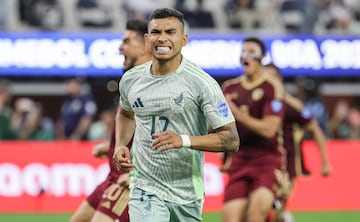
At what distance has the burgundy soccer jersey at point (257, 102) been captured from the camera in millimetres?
10758

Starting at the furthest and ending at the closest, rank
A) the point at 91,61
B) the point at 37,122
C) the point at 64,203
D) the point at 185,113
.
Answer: the point at 91,61 < the point at 37,122 < the point at 64,203 < the point at 185,113

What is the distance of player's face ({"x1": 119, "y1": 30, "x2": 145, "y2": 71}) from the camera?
9.15m

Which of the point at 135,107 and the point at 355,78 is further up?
the point at 135,107

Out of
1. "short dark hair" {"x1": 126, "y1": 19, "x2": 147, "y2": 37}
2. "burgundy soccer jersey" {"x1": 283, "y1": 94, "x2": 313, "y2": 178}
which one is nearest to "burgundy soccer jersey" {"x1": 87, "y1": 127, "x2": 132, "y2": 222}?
"short dark hair" {"x1": 126, "y1": 19, "x2": 147, "y2": 37}

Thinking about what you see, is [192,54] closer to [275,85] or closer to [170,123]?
[275,85]

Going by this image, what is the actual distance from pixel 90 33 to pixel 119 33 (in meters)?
0.61

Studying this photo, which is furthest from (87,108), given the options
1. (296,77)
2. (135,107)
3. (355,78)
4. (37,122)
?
(135,107)

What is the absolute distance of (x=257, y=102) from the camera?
1079 centimetres

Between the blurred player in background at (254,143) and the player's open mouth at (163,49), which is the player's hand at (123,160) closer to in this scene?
the player's open mouth at (163,49)

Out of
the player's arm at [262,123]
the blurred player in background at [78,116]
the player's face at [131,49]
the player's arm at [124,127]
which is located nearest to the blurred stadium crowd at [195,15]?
the blurred player in background at [78,116]

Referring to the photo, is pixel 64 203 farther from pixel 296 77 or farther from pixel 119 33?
pixel 296 77

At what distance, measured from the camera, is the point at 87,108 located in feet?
65.6

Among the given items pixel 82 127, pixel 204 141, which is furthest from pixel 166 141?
pixel 82 127

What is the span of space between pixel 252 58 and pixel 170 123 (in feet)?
12.0
